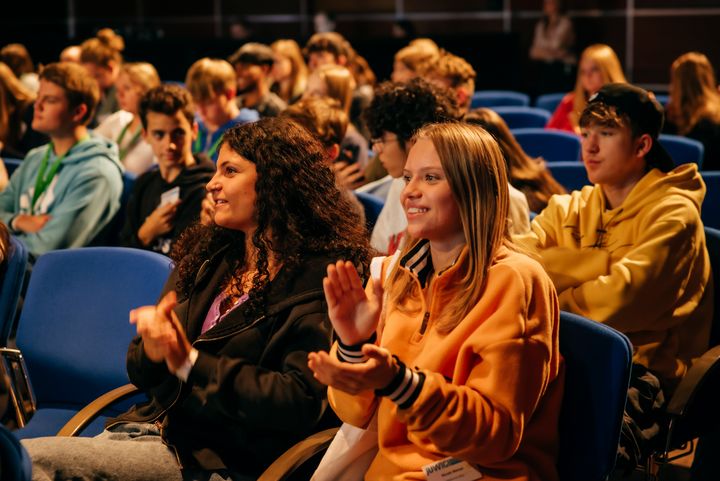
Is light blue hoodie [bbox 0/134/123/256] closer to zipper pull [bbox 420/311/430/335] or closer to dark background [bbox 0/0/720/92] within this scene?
zipper pull [bbox 420/311/430/335]

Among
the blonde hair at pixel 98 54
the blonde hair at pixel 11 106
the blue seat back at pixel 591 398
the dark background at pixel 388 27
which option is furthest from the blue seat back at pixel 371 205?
the dark background at pixel 388 27

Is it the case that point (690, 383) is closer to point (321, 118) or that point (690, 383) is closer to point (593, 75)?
point (321, 118)

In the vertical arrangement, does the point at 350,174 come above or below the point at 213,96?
below

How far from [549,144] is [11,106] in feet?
10.9

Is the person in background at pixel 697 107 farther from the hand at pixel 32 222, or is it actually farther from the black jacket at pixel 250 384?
the black jacket at pixel 250 384

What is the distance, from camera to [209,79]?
5.49 meters

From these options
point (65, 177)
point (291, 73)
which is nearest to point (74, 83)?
point (65, 177)

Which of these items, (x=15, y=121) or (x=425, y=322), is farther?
(x=15, y=121)

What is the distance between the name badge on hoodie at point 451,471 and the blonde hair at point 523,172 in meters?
1.98

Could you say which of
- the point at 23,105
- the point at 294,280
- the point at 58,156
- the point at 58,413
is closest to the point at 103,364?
the point at 58,413

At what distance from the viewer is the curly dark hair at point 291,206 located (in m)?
2.38

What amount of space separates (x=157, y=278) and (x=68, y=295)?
0.32 meters

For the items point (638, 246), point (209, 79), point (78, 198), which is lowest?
point (78, 198)

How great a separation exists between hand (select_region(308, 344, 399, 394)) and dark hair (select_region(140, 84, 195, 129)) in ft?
8.30
